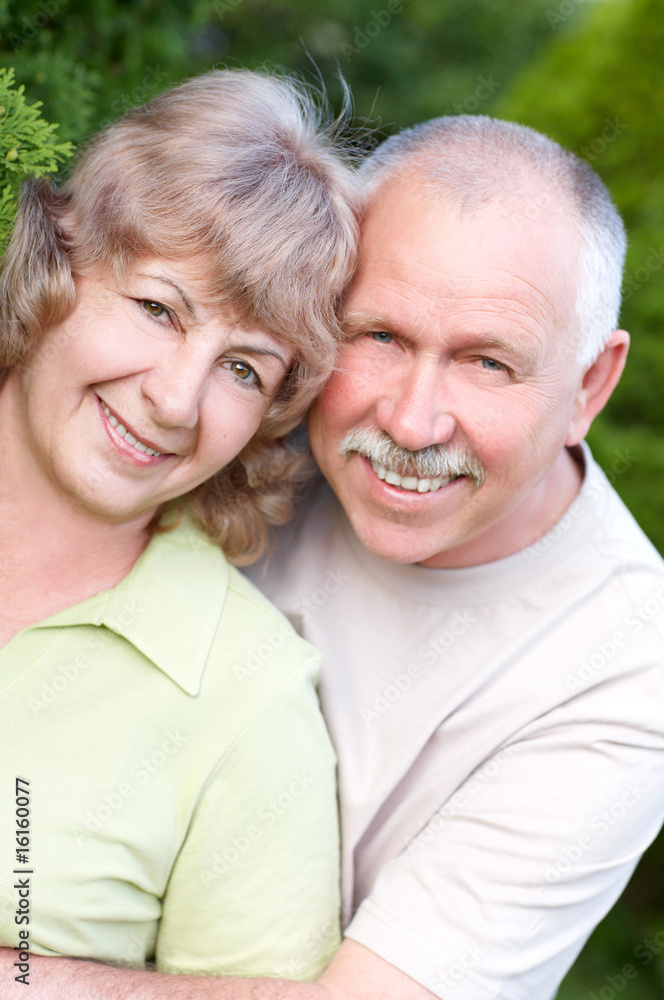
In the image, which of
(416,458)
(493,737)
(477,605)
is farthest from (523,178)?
(493,737)

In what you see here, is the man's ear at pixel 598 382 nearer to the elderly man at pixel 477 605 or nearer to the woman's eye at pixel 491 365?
the elderly man at pixel 477 605

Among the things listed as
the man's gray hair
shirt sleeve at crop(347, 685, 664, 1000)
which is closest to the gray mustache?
the man's gray hair

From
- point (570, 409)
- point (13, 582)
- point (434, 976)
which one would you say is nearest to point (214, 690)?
point (13, 582)

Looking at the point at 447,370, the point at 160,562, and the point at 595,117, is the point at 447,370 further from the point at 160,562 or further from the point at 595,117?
the point at 595,117

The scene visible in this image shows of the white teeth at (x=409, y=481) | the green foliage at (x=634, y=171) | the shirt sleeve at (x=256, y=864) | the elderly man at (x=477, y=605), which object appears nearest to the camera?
the shirt sleeve at (x=256, y=864)

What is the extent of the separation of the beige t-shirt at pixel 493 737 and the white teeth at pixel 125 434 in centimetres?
77

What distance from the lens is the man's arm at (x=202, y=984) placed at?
1867mm

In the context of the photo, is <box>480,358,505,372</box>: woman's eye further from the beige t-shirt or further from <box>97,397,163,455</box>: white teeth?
<box>97,397,163,455</box>: white teeth

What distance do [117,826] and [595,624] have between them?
49.2 inches

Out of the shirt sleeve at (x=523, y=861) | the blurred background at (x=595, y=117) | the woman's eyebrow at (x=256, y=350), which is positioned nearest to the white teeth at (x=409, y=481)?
the woman's eyebrow at (x=256, y=350)

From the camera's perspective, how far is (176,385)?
73.6 inches

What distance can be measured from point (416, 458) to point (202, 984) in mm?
1237

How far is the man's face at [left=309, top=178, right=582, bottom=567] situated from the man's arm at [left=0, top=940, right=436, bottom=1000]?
0.93 metres

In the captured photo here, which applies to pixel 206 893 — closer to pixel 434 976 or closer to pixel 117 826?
pixel 117 826
